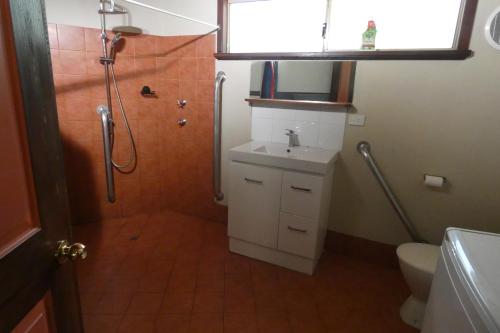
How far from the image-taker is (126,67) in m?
2.41

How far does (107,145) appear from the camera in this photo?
2285 millimetres

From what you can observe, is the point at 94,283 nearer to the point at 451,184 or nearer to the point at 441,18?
the point at 451,184

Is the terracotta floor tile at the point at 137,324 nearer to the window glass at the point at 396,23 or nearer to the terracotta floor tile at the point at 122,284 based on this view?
the terracotta floor tile at the point at 122,284

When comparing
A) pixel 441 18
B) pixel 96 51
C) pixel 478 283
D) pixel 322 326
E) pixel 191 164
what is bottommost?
pixel 322 326

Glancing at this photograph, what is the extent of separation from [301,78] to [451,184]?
1.22 m

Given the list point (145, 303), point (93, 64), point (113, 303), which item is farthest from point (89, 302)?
point (93, 64)

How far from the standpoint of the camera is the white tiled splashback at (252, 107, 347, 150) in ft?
6.77

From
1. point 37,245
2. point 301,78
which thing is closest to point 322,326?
point 37,245

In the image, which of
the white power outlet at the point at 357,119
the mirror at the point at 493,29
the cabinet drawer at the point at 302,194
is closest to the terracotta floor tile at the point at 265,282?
the cabinet drawer at the point at 302,194

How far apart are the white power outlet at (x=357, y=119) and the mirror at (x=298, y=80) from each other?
0.15 meters

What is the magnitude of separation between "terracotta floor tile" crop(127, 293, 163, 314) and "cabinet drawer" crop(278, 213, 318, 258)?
0.86 metres

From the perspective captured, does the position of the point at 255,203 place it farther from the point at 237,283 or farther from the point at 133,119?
the point at 133,119

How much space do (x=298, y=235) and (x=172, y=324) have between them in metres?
0.92

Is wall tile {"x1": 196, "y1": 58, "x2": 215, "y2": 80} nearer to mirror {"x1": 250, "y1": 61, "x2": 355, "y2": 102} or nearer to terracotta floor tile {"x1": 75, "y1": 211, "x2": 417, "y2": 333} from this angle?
mirror {"x1": 250, "y1": 61, "x2": 355, "y2": 102}
